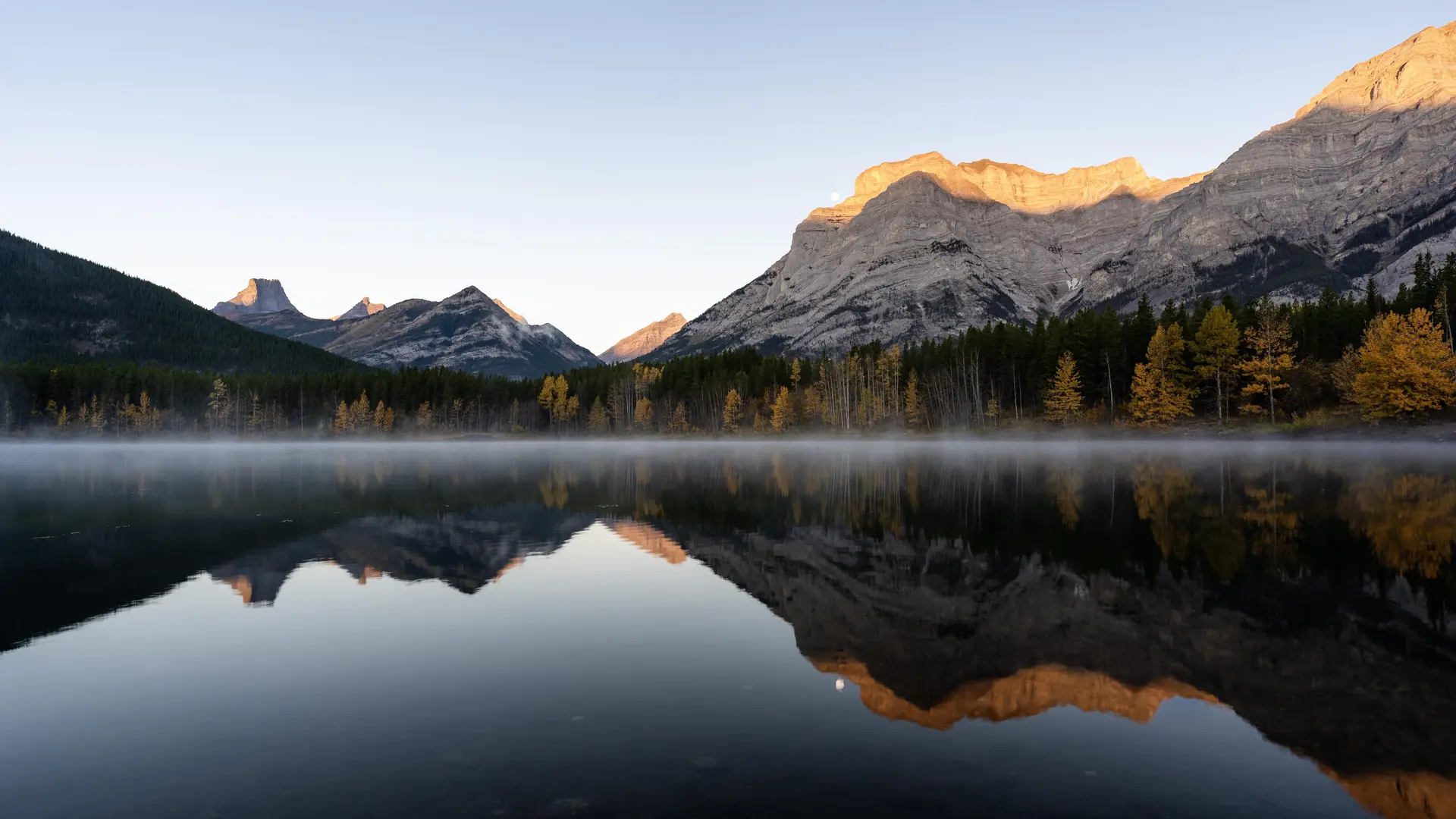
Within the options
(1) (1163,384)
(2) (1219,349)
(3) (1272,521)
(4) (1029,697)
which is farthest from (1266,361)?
(4) (1029,697)

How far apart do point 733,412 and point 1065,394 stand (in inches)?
2852

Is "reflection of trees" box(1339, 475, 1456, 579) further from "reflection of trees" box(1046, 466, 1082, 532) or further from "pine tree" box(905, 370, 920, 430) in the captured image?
"pine tree" box(905, 370, 920, 430)

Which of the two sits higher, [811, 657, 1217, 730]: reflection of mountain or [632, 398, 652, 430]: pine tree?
[632, 398, 652, 430]: pine tree

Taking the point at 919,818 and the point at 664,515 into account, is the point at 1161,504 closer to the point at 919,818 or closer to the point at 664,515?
the point at 664,515

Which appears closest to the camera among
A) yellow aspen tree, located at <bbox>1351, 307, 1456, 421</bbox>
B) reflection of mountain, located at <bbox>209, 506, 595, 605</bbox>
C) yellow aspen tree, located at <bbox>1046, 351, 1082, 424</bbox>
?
reflection of mountain, located at <bbox>209, 506, 595, 605</bbox>

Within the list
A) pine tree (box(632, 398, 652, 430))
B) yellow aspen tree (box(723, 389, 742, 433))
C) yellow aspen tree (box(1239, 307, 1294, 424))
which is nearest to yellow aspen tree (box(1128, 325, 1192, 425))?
yellow aspen tree (box(1239, 307, 1294, 424))

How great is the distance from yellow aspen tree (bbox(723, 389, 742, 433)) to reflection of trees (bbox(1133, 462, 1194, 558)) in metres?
112

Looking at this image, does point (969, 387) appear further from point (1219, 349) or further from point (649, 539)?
point (649, 539)

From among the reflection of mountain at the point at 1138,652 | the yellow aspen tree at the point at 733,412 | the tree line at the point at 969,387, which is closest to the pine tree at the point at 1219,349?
the tree line at the point at 969,387

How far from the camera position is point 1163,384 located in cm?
10181

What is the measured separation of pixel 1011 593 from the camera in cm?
1808

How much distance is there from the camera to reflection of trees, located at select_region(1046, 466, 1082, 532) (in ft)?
98.7

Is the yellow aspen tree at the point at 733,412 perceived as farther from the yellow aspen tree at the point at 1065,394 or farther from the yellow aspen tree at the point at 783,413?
the yellow aspen tree at the point at 1065,394

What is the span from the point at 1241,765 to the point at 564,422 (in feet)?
616
